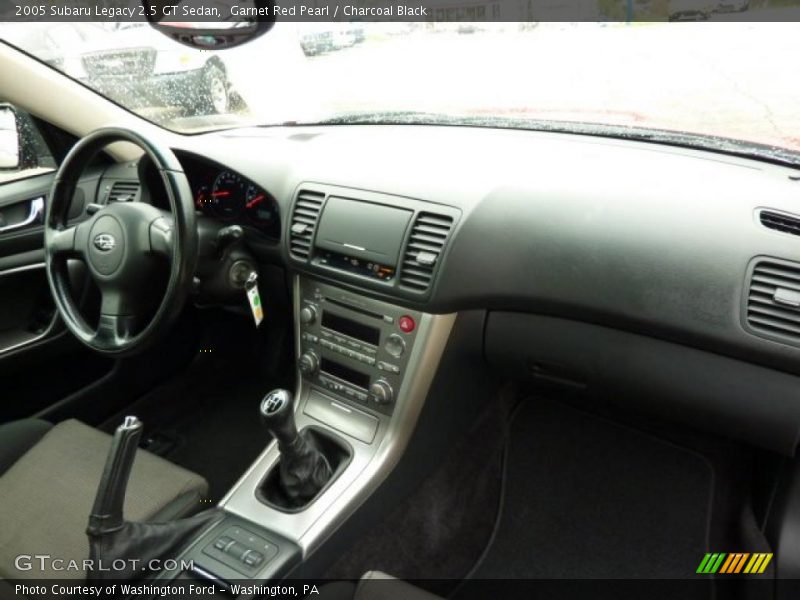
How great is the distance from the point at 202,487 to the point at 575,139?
1269 mm

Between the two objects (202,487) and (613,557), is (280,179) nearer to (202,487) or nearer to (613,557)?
(202,487)

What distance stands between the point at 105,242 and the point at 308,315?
55cm

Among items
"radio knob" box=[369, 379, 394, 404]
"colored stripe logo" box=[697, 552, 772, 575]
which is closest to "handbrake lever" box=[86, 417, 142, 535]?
"radio knob" box=[369, 379, 394, 404]

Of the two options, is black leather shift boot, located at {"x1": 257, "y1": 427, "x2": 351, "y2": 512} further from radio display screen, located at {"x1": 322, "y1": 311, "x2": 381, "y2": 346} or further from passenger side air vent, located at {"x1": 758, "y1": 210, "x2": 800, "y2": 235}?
passenger side air vent, located at {"x1": 758, "y1": 210, "x2": 800, "y2": 235}

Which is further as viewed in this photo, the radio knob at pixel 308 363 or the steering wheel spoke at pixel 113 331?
the radio knob at pixel 308 363

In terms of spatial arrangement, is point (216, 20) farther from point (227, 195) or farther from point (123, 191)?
point (123, 191)

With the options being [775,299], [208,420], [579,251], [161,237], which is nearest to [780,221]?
[775,299]

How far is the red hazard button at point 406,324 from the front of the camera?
172cm

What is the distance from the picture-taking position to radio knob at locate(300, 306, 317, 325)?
6.36ft

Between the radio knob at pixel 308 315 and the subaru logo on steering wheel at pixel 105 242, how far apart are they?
515 millimetres

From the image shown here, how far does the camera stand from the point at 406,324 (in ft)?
5.68

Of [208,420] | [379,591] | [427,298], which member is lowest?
[208,420]

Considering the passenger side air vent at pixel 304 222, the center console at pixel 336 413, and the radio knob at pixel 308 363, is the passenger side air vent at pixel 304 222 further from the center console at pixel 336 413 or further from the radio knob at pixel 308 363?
the radio knob at pixel 308 363

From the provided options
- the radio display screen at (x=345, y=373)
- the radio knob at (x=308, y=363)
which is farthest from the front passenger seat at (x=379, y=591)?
the radio knob at (x=308, y=363)
